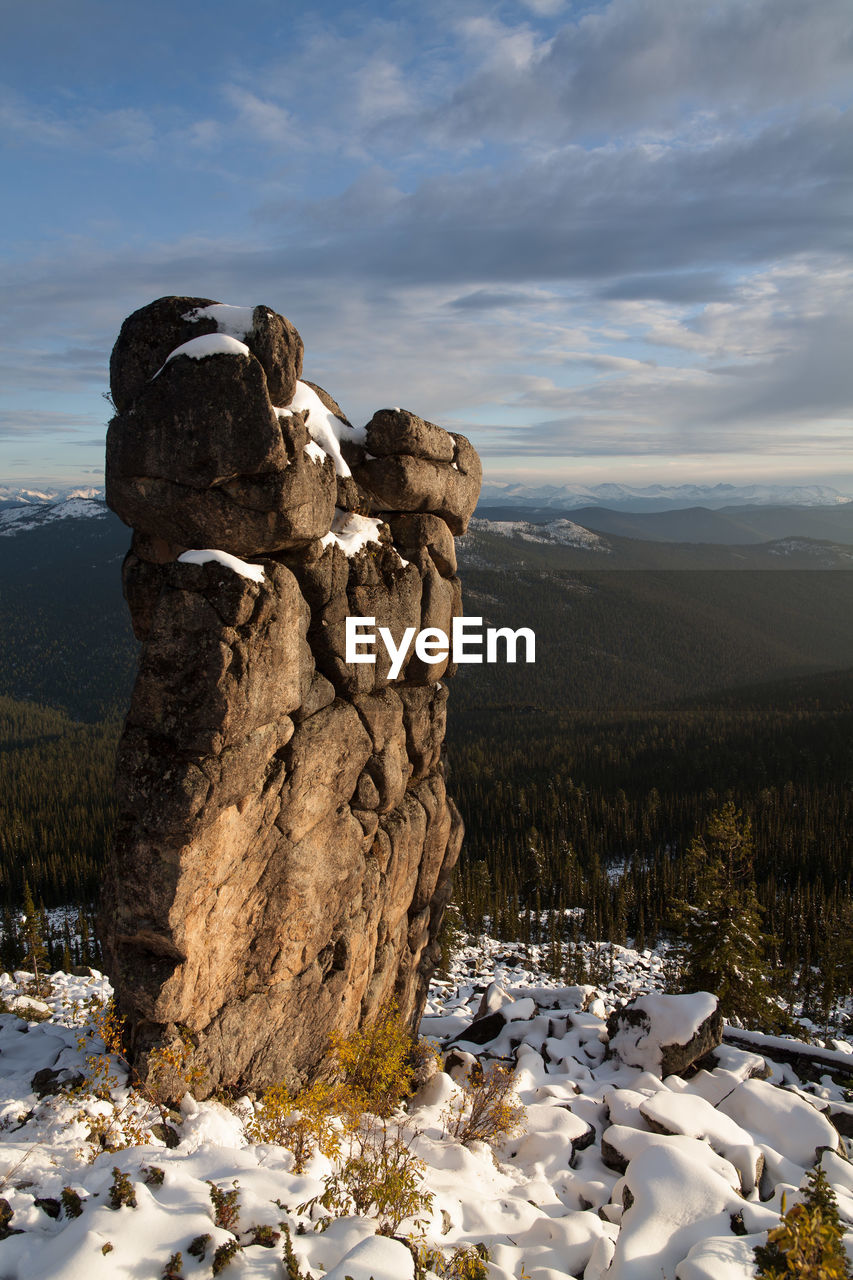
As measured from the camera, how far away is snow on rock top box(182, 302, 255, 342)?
18484 millimetres

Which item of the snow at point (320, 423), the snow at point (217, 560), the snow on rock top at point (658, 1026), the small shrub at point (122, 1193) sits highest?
the snow at point (320, 423)

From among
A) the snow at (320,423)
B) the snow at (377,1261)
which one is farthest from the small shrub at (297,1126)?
the snow at (320,423)

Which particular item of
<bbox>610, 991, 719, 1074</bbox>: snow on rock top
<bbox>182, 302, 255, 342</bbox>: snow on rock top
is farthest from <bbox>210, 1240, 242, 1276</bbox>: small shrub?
<bbox>610, 991, 719, 1074</bbox>: snow on rock top

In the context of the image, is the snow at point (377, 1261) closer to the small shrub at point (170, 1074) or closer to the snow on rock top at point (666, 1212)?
the snow on rock top at point (666, 1212)

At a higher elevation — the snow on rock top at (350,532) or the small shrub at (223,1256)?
the snow on rock top at (350,532)

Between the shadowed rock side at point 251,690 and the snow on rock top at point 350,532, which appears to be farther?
the snow on rock top at point 350,532

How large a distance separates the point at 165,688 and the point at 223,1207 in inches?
431

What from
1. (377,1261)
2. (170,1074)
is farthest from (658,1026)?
(377,1261)

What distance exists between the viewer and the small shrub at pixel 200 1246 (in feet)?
38.9

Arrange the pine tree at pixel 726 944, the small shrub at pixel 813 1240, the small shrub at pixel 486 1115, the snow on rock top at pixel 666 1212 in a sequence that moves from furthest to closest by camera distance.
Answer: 1. the pine tree at pixel 726 944
2. the small shrub at pixel 486 1115
3. the snow on rock top at pixel 666 1212
4. the small shrub at pixel 813 1240

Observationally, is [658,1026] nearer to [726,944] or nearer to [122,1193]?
[726,944]

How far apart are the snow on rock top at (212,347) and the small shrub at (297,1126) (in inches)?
730

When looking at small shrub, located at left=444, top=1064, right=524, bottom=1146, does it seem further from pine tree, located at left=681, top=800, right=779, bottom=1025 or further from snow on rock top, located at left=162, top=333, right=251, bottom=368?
snow on rock top, located at left=162, top=333, right=251, bottom=368

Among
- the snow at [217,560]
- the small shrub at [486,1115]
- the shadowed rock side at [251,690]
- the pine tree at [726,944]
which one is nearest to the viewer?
the shadowed rock side at [251,690]
